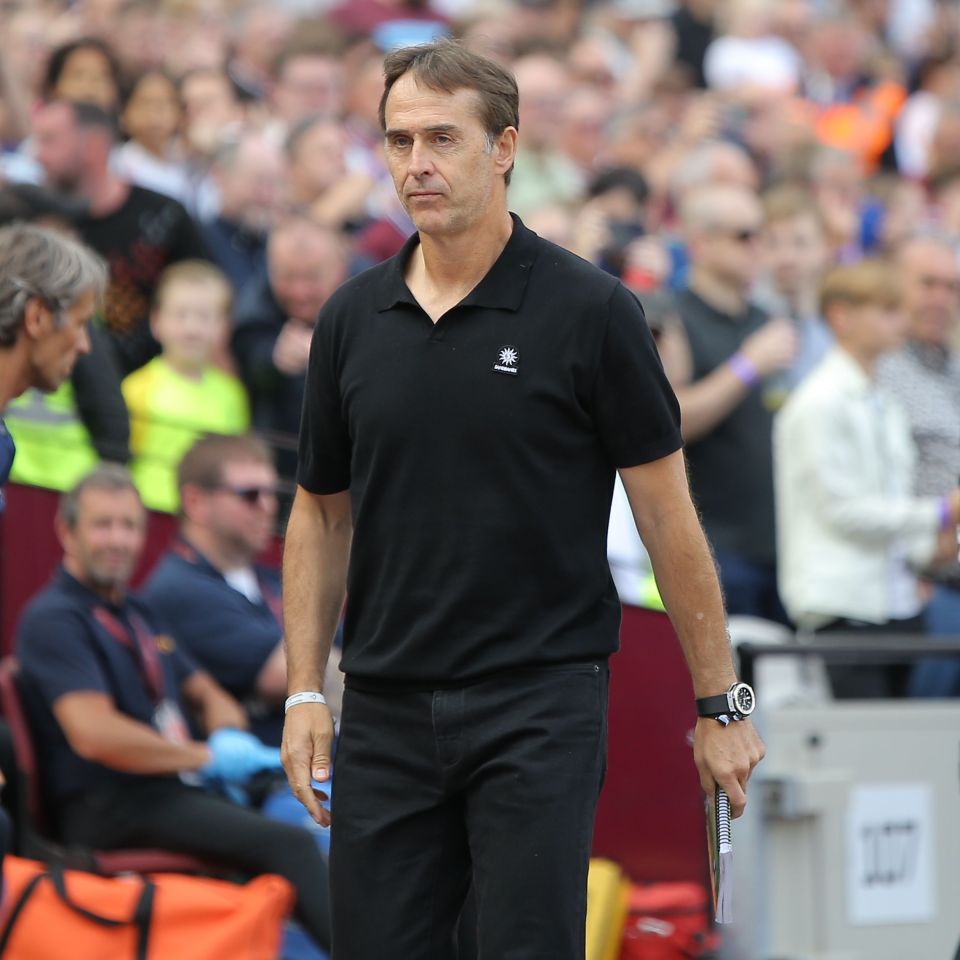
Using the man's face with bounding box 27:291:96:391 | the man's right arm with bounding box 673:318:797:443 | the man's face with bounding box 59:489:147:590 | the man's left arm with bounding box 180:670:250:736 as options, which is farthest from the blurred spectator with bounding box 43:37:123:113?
the man's face with bounding box 27:291:96:391

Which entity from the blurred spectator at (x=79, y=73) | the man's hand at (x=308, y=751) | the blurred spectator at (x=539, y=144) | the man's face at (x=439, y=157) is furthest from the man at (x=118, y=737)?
the blurred spectator at (x=539, y=144)

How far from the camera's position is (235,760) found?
617cm

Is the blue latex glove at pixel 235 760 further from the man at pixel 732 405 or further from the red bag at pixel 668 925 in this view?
the man at pixel 732 405

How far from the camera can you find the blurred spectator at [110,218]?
27.0ft

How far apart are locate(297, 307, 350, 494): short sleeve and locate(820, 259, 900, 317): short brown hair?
4.30 metres

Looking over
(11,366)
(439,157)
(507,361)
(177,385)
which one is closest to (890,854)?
(507,361)

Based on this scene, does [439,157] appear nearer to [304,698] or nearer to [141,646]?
[304,698]

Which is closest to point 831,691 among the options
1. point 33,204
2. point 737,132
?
point 33,204

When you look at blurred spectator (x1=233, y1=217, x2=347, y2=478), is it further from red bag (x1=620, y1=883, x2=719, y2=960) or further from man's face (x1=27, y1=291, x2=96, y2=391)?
man's face (x1=27, y1=291, x2=96, y2=391)

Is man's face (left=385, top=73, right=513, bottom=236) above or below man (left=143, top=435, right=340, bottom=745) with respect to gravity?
above

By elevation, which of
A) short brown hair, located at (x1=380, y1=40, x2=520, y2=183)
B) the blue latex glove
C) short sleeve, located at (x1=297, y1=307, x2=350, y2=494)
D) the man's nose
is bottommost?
the blue latex glove

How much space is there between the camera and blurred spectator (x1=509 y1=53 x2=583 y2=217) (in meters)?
10.2

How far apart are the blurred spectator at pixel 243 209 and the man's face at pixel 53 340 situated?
4475 millimetres

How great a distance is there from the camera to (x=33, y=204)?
25.5ft
